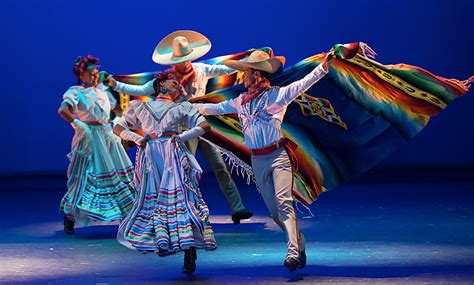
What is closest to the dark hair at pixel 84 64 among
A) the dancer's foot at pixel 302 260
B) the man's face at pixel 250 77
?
the man's face at pixel 250 77

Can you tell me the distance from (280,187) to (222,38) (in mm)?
6115

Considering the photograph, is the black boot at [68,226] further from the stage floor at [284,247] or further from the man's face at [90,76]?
the man's face at [90,76]

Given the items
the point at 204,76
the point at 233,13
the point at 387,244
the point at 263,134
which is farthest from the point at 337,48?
the point at 233,13

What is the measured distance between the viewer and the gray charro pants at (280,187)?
6.84 metres

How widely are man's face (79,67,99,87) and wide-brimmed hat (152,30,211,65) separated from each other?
835mm

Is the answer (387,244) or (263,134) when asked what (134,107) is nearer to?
(263,134)

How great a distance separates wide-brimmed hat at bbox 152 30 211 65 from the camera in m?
8.17

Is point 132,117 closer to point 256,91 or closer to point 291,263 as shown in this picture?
point 256,91

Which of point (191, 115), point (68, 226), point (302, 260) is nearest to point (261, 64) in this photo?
point (191, 115)

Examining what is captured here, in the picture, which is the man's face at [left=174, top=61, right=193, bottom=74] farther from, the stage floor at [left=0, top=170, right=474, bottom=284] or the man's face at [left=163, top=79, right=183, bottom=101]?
the man's face at [left=163, top=79, right=183, bottom=101]

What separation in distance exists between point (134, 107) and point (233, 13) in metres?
5.84

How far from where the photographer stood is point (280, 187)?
6875 mm

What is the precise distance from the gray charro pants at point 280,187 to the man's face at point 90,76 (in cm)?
246

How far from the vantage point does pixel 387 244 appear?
7.89 meters
